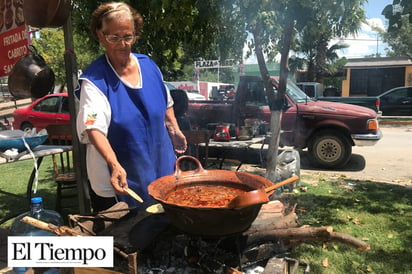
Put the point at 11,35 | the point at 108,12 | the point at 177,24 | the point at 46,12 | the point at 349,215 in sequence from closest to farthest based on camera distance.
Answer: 1. the point at 108,12
2. the point at 46,12
3. the point at 11,35
4. the point at 177,24
5. the point at 349,215

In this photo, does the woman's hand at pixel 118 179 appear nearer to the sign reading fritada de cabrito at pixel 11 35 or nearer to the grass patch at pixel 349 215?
the grass patch at pixel 349 215

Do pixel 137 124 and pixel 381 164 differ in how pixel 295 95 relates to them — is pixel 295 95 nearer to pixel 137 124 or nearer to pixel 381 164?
pixel 381 164

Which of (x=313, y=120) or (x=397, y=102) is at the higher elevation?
(x=397, y=102)

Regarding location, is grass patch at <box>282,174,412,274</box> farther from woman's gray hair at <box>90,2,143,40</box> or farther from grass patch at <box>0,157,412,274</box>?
woman's gray hair at <box>90,2,143,40</box>

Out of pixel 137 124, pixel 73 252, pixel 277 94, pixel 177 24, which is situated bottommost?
pixel 73 252

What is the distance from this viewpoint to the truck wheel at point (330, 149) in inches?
275

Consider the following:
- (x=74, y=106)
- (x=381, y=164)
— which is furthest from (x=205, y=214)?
(x=381, y=164)

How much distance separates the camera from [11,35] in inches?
133

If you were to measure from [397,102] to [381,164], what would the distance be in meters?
10.1

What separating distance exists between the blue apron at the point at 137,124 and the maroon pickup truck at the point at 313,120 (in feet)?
17.6

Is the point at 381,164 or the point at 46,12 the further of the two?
the point at 381,164

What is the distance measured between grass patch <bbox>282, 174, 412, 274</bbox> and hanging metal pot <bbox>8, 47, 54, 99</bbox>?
229cm

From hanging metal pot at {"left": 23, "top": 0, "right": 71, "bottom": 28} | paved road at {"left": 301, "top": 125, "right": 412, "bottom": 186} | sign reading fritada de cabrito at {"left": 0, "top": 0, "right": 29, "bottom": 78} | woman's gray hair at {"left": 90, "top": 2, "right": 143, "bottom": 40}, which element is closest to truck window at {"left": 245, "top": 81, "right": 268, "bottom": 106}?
paved road at {"left": 301, "top": 125, "right": 412, "bottom": 186}

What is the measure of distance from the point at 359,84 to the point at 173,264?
96.0ft
